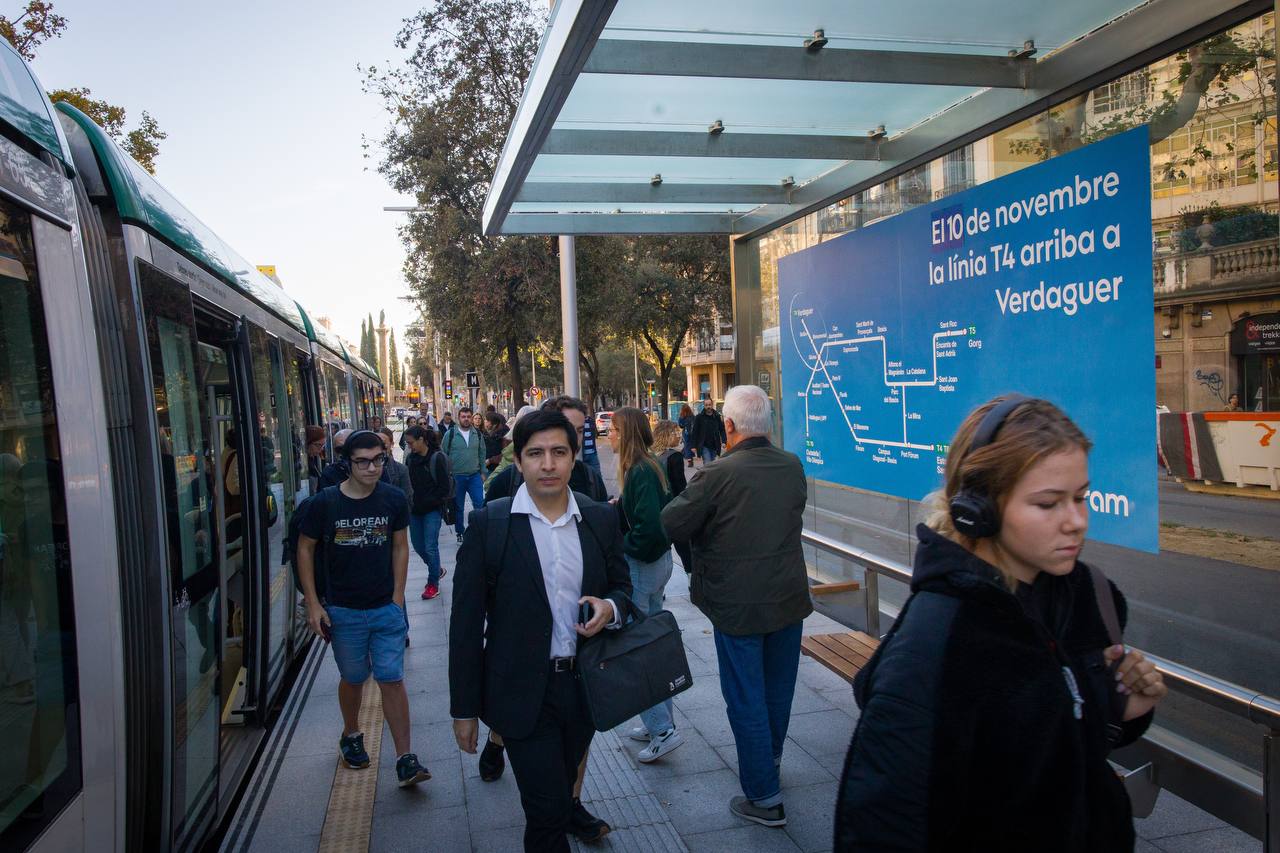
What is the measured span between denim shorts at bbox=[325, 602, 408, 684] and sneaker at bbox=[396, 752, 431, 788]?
1.29 ft

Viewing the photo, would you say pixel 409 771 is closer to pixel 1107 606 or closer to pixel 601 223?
pixel 1107 606

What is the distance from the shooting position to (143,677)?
2932 millimetres

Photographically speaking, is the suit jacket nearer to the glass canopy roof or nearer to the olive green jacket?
the olive green jacket

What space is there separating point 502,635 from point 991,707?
1.97 meters

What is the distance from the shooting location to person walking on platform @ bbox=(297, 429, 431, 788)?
15.2 ft

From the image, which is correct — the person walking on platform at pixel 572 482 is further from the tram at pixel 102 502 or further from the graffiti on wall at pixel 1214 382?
the graffiti on wall at pixel 1214 382

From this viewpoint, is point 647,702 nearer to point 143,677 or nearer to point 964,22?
point 143,677

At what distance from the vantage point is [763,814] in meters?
4.07

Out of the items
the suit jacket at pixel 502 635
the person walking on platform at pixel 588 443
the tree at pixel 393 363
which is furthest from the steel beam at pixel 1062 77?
the tree at pixel 393 363

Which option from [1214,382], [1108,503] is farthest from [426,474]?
[1214,382]

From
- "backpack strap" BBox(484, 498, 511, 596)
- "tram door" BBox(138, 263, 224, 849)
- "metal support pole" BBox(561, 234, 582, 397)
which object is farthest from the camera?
"metal support pole" BBox(561, 234, 582, 397)

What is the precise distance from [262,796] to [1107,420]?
450 centimetres

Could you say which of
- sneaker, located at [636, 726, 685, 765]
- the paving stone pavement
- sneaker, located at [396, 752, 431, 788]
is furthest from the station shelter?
sneaker, located at [396, 752, 431, 788]

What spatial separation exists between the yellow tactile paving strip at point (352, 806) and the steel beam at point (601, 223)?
14.9 feet
